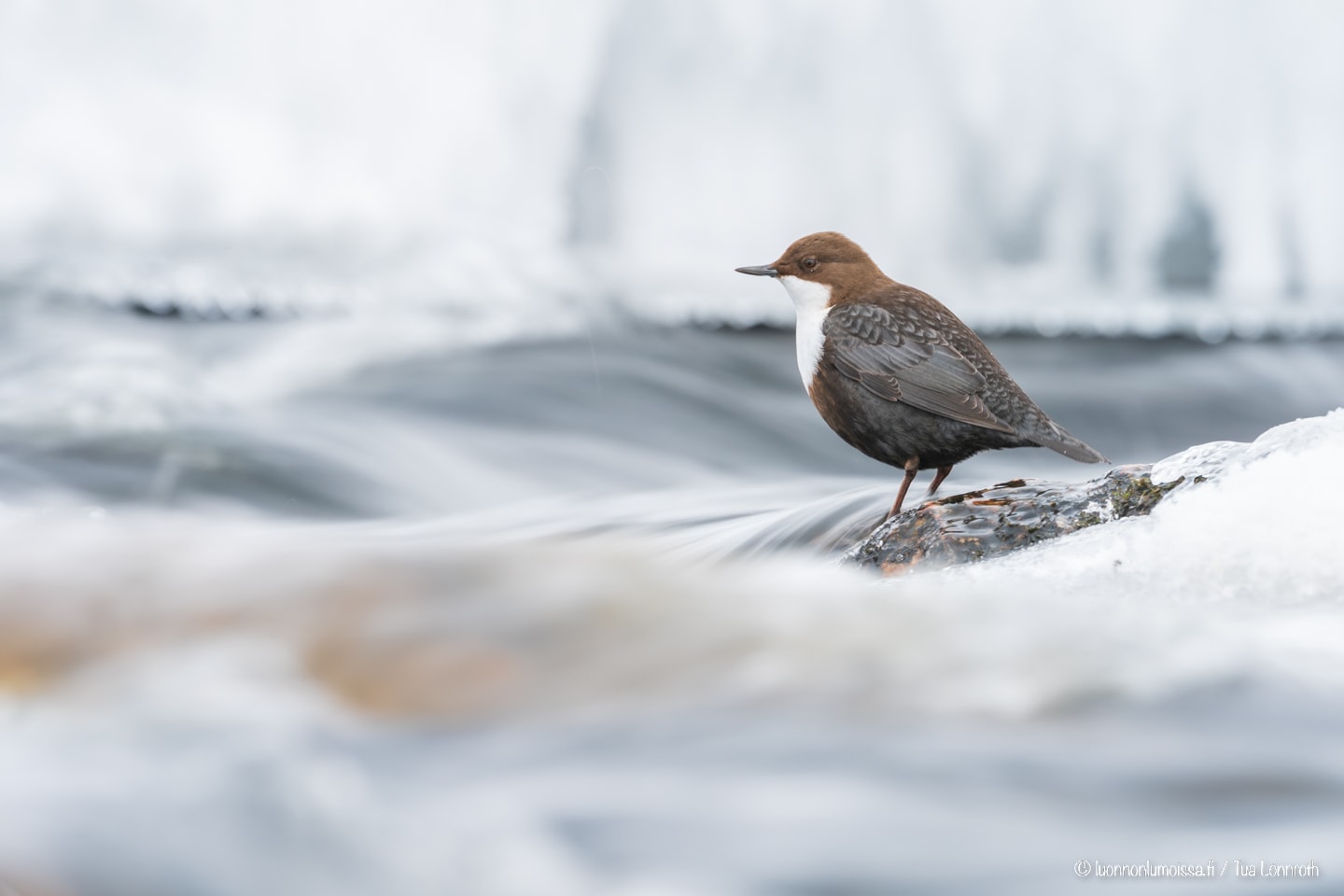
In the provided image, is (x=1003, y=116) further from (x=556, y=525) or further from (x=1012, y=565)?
(x=1012, y=565)

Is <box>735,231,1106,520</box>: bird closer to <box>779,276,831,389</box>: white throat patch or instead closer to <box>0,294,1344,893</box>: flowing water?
<box>779,276,831,389</box>: white throat patch

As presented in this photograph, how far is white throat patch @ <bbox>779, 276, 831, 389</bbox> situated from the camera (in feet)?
13.1

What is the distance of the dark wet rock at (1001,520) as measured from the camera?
327 cm

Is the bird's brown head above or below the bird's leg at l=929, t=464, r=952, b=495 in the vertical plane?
above

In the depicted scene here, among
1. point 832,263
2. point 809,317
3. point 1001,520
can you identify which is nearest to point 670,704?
point 1001,520

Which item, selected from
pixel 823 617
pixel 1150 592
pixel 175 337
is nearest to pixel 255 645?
pixel 823 617

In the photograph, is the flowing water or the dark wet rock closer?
the flowing water

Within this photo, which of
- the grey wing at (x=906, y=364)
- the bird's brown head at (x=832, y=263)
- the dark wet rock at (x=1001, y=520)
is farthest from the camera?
the bird's brown head at (x=832, y=263)

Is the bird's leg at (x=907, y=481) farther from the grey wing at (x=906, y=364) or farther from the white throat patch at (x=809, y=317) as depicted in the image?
the white throat patch at (x=809, y=317)

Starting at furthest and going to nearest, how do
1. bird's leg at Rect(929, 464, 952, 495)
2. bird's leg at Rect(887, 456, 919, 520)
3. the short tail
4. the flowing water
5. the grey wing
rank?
bird's leg at Rect(929, 464, 952, 495)
bird's leg at Rect(887, 456, 919, 520)
the grey wing
the short tail
the flowing water

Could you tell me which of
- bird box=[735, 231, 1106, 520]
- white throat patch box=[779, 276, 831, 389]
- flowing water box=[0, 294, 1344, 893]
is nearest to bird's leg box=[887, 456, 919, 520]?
bird box=[735, 231, 1106, 520]

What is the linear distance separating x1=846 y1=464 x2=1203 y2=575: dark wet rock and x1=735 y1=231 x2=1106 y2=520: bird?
0.12 m

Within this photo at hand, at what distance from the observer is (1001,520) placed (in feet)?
11.0

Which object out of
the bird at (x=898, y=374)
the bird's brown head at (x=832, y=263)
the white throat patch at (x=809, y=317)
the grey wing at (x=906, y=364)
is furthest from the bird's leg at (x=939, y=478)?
the bird's brown head at (x=832, y=263)
